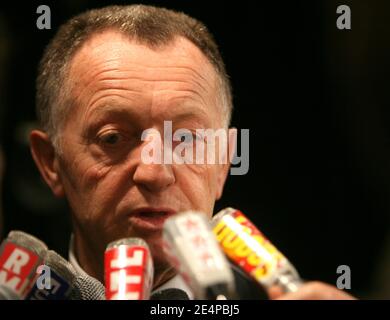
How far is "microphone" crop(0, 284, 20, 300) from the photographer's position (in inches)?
44.7

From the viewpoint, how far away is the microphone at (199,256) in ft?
3.42

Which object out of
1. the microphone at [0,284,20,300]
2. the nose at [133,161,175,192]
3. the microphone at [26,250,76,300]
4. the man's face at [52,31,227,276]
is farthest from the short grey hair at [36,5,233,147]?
the microphone at [0,284,20,300]

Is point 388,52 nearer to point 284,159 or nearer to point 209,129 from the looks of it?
point 284,159

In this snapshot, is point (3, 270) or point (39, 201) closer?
point (3, 270)

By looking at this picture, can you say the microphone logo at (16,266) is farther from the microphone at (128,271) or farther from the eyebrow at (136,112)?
the eyebrow at (136,112)

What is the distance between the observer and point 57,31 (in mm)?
1679

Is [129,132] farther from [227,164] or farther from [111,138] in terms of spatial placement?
[227,164]

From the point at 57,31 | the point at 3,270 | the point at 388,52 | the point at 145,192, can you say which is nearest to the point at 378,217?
the point at 388,52

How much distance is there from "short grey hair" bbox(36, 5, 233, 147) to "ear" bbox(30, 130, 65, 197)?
3cm

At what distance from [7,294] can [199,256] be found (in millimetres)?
315

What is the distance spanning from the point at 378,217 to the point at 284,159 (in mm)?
307

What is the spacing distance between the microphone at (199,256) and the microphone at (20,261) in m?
0.22

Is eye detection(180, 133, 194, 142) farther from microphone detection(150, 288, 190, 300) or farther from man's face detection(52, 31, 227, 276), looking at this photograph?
microphone detection(150, 288, 190, 300)
